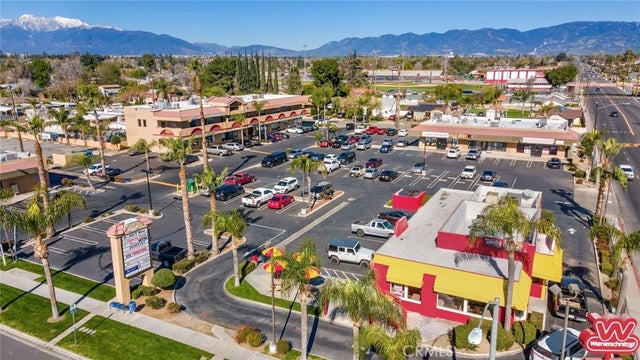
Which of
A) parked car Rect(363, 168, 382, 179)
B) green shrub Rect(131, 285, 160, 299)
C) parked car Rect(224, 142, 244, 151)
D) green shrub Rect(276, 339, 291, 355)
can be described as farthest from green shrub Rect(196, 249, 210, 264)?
parked car Rect(224, 142, 244, 151)

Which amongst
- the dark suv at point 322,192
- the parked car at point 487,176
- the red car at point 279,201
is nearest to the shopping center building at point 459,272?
the red car at point 279,201

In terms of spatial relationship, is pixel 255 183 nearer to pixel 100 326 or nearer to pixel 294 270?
pixel 100 326

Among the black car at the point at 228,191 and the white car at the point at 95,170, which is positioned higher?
the white car at the point at 95,170

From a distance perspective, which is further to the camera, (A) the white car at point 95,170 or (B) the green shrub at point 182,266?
(A) the white car at point 95,170

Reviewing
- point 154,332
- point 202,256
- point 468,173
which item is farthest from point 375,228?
point 468,173

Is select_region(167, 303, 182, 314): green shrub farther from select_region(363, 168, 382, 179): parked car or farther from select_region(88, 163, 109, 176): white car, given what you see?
select_region(88, 163, 109, 176): white car

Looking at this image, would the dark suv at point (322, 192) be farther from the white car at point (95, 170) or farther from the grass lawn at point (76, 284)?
the white car at point (95, 170)

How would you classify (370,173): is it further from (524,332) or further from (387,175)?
(524,332)
